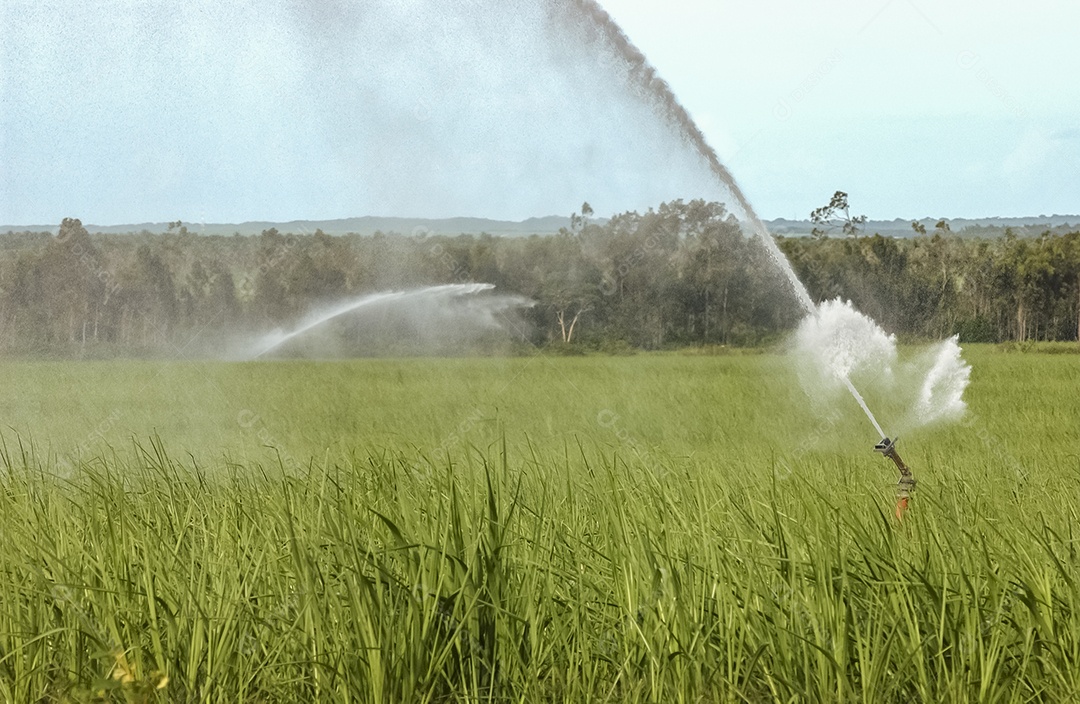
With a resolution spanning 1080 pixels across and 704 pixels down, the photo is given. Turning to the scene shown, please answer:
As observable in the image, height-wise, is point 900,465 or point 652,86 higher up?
point 652,86

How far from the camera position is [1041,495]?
6.38m

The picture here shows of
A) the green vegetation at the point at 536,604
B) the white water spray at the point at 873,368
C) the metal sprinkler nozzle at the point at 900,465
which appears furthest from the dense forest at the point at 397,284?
the green vegetation at the point at 536,604

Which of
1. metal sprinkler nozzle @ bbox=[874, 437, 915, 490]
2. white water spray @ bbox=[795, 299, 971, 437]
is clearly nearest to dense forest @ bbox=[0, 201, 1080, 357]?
white water spray @ bbox=[795, 299, 971, 437]

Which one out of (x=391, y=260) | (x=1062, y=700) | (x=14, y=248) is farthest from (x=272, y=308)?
(x=1062, y=700)

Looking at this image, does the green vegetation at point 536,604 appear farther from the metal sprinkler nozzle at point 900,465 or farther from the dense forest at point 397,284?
the dense forest at point 397,284

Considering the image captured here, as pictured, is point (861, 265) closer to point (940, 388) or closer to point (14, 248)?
point (940, 388)

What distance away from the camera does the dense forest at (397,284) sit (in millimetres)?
32938

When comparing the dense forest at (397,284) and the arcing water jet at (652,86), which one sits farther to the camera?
the dense forest at (397,284)

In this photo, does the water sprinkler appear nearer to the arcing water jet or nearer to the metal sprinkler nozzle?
the metal sprinkler nozzle

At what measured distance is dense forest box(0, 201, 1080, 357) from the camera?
108ft

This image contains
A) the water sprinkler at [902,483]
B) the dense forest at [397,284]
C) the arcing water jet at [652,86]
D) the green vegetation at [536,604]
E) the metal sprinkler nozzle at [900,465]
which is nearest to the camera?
the green vegetation at [536,604]

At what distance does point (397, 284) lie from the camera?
3822cm

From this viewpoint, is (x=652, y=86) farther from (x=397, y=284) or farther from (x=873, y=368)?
(x=397, y=284)

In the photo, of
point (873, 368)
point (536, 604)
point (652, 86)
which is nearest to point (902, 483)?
point (536, 604)
